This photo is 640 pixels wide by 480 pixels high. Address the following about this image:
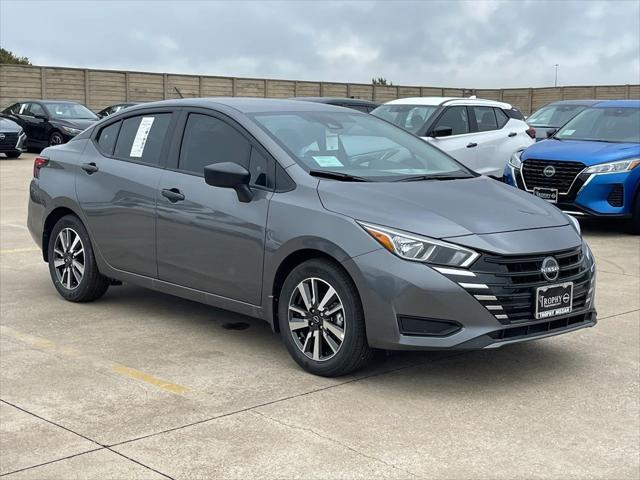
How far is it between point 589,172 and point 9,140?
16.2 m

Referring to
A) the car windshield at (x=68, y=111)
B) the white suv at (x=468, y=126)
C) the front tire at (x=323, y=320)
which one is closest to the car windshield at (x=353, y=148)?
the front tire at (x=323, y=320)

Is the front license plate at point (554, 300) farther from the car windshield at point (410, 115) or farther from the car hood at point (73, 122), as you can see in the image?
the car hood at point (73, 122)

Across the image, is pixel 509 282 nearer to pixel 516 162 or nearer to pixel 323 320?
pixel 323 320

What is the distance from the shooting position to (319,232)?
5090mm

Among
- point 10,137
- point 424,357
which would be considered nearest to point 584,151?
point 424,357

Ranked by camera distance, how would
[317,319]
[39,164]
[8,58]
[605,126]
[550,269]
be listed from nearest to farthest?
[550,269]
[317,319]
[39,164]
[605,126]
[8,58]

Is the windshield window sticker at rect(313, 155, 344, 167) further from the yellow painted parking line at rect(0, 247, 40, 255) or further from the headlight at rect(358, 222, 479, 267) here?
the yellow painted parking line at rect(0, 247, 40, 255)

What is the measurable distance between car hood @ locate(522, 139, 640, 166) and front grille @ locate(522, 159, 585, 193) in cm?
6

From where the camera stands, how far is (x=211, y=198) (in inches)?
227

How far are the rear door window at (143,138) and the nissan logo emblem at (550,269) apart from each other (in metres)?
2.75

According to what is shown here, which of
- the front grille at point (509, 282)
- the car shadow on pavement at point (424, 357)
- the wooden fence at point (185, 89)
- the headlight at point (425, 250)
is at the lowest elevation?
the car shadow on pavement at point (424, 357)

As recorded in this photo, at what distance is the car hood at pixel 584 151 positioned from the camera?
11.1 meters

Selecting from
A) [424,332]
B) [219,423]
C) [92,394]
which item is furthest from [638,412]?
[92,394]

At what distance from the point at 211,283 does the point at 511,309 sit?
75.7 inches
